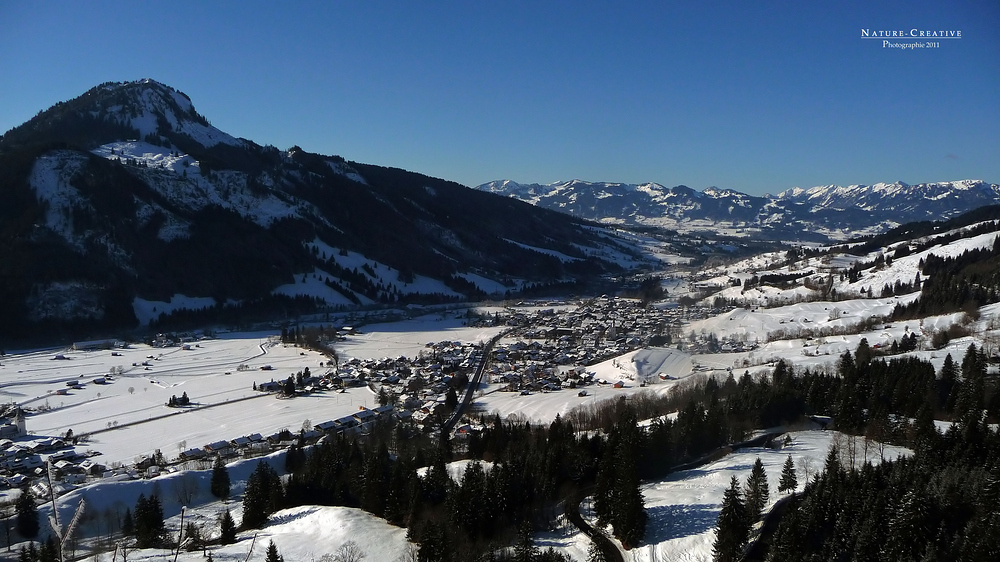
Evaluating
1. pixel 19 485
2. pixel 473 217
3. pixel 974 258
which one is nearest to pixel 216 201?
pixel 473 217

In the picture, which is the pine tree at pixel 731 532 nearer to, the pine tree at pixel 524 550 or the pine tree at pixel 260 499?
the pine tree at pixel 524 550

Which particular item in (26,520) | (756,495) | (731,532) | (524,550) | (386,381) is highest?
(386,381)

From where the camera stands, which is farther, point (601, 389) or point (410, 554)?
point (601, 389)

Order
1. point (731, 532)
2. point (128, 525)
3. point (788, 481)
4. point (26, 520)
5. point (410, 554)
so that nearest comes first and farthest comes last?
point (731, 532), point (410, 554), point (788, 481), point (26, 520), point (128, 525)

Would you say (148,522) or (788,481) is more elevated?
(788,481)

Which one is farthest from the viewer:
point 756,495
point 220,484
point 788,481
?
point 220,484

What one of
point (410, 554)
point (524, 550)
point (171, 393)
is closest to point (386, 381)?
point (171, 393)

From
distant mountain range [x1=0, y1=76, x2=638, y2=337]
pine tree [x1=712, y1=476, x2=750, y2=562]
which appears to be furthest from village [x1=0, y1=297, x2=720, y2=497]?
pine tree [x1=712, y1=476, x2=750, y2=562]

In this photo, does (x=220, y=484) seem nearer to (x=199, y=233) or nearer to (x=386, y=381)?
(x=386, y=381)
